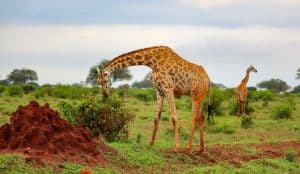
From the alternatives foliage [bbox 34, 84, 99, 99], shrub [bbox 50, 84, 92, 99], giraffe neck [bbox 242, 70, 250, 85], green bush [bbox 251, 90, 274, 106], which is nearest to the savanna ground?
giraffe neck [bbox 242, 70, 250, 85]

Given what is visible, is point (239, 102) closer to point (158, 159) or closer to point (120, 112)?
point (120, 112)

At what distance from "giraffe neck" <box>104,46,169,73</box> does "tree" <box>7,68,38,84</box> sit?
1750 inches

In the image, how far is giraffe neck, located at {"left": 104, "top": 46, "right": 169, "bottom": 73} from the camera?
45.6ft

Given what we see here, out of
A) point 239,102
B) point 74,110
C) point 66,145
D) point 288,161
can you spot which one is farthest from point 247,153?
point 239,102

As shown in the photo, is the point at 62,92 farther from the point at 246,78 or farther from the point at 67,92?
the point at 246,78

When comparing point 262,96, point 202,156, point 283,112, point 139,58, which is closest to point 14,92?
point 262,96

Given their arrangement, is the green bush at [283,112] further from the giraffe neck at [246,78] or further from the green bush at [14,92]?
the green bush at [14,92]

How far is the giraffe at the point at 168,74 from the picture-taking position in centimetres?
1377

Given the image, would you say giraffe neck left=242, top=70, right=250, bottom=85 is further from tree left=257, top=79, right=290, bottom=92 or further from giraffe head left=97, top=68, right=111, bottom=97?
tree left=257, top=79, right=290, bottom=92

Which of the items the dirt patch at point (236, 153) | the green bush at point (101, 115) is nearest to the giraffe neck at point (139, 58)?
the green bush at point (101, 115)

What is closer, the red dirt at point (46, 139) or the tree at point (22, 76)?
the red dirt at point (46, 139)

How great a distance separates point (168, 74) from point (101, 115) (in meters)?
1.83

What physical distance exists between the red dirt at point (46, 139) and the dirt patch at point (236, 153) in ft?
6.44

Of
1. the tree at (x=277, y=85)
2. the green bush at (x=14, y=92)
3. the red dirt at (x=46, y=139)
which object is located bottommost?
the red dirt at (x=46, y=139)
